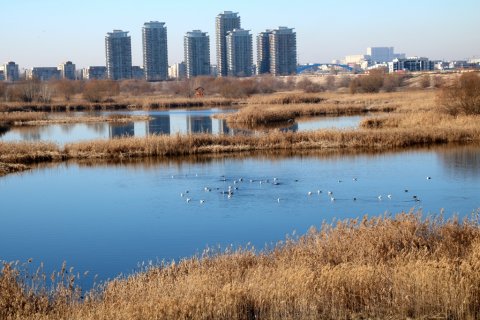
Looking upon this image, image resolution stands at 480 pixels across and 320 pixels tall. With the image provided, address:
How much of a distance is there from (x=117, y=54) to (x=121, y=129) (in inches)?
4218

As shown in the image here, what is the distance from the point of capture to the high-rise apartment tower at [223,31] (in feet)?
518

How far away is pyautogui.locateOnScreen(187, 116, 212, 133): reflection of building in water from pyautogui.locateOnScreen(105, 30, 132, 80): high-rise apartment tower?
98361 millimetres

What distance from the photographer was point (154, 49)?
150 meters

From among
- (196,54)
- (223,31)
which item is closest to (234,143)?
(196,54)

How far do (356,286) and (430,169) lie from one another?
569 inches

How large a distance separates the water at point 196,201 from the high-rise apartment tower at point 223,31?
438 ft

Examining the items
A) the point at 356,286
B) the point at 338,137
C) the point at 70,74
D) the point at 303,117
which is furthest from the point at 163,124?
the point at 70,74

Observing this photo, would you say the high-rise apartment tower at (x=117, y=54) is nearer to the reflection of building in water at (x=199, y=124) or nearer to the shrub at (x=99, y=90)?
the shrub at (x=99, y=90)

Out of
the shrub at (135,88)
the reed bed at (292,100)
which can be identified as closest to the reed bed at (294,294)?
the reed bed at (292,100)

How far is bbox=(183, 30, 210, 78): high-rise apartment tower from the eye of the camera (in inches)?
5871

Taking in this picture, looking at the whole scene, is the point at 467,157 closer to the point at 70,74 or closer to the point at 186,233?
the point at 186,233

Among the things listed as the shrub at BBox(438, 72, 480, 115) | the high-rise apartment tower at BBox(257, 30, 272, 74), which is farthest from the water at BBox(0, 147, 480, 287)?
the high-rise apartment tower at BBox(257, 30, 272, 74)

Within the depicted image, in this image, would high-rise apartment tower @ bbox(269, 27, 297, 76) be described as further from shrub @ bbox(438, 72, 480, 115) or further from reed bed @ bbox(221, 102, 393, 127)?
shrub @ bbox(438, 72, 480, 115)

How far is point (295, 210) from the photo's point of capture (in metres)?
15.6
